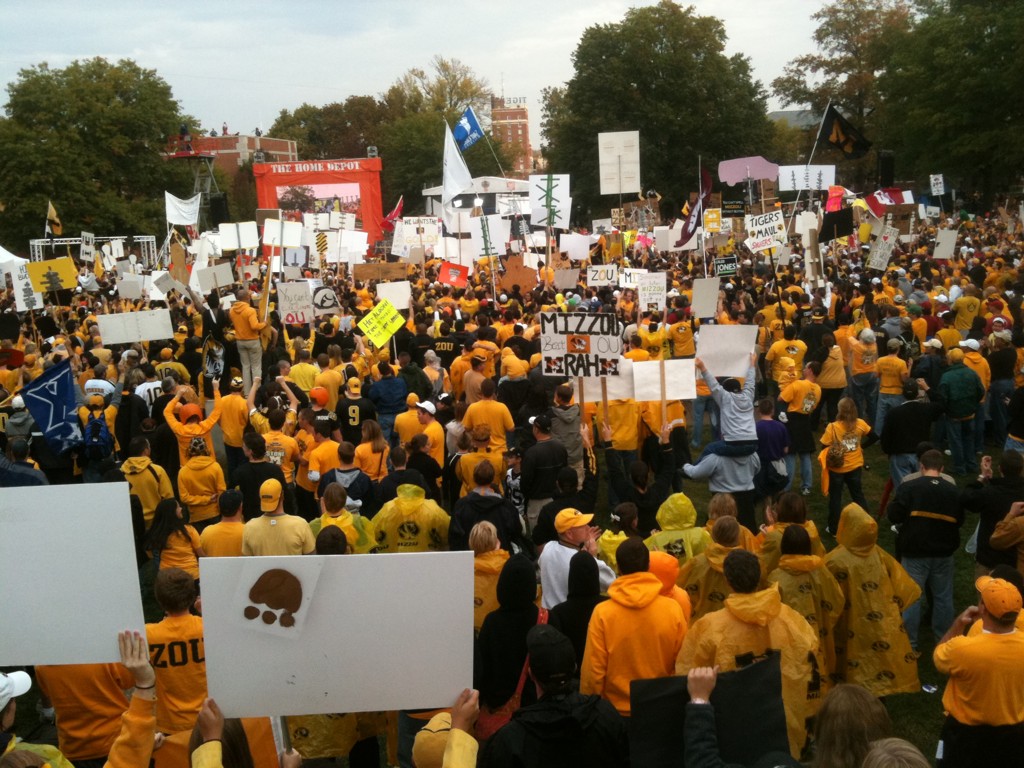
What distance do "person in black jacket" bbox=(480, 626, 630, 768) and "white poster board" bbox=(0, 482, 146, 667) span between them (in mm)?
1702

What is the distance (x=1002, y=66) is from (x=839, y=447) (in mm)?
45229

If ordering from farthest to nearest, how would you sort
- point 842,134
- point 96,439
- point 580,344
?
1. point 842,134
2. point 96,439
3. point 580,344

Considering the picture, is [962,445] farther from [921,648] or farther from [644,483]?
[644,483]

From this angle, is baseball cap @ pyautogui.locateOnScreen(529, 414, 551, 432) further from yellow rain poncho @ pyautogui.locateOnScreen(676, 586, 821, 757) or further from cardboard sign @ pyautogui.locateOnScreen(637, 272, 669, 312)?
cardboard sign @ pyautogui.locateOnScreen(637, 272, 669, 312)

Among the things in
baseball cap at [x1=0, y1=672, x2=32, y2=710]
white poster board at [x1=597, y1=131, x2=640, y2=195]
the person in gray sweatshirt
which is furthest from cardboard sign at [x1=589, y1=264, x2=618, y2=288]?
baseball cap at [x1=0, y1=672, x2=32, y2=710]

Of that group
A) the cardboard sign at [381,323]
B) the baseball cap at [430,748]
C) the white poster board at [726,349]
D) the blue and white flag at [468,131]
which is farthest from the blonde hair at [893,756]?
the blue and white flag at [468,131]

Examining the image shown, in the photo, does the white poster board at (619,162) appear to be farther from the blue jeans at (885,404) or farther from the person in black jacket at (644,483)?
the person in black jacket at (644,483)

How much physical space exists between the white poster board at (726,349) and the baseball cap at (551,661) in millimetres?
6291

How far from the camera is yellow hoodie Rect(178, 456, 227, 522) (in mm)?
8906

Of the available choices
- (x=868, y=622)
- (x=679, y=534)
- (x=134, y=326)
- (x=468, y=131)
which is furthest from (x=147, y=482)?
(x=468, y=131)

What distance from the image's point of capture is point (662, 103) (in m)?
67.2

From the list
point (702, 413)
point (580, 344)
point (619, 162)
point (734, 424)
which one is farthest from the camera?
point (619, 162)

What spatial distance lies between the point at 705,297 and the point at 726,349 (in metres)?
5.16

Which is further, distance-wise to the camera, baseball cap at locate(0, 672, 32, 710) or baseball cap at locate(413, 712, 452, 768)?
baseball cap at locate(0, 672, 32, 710)
